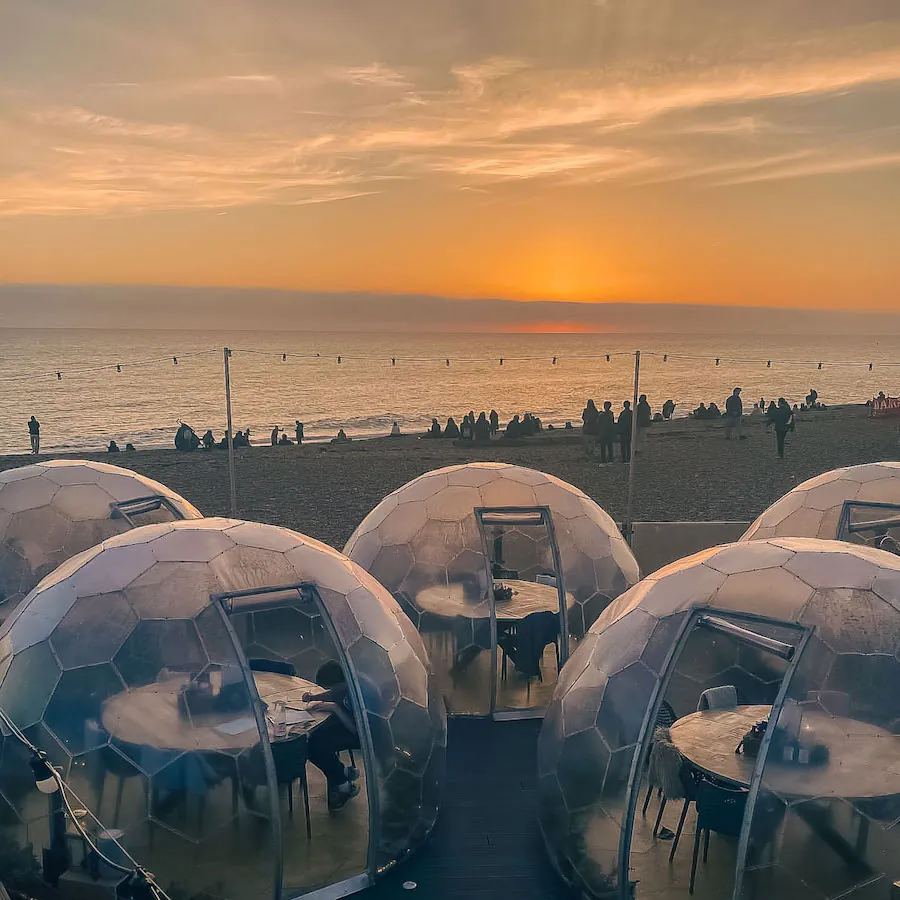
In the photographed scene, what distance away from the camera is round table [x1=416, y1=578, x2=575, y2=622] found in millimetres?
9422

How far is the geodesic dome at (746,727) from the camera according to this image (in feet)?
17.4

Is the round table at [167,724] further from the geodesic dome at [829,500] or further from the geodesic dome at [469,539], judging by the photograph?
the geodesic dome at [829,500]

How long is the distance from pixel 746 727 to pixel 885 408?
125 feet

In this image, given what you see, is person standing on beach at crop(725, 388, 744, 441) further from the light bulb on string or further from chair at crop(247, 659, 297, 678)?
the light bulb on string

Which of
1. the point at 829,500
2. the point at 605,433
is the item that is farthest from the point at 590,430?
the point at 829,500

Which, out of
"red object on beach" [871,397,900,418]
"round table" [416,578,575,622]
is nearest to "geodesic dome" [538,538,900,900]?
"round table" [416,578,575,622]

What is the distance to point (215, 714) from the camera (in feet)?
19.1

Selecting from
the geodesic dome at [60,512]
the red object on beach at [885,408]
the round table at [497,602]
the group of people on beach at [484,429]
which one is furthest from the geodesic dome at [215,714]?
the red object on beach at [885,408]

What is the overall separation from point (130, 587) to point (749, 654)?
5272 mm

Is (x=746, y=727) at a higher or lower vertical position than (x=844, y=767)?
lower

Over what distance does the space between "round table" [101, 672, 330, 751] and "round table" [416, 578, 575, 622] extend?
379 centimetres

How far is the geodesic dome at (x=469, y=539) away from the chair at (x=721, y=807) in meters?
3.72

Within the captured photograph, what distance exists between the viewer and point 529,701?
32.2ft

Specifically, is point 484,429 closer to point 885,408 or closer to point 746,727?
point 885,408
